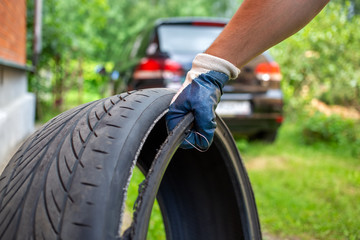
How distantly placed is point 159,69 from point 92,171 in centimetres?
402

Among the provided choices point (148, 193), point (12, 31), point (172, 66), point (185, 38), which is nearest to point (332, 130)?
point (185, 38)

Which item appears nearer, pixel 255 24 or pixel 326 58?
pixel 255 24

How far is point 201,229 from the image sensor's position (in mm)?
1740

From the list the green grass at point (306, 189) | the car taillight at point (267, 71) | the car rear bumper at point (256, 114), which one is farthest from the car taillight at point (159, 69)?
the green grass at point (306, 189)

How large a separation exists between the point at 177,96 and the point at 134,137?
0.28 m

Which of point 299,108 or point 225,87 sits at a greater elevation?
point 299,108

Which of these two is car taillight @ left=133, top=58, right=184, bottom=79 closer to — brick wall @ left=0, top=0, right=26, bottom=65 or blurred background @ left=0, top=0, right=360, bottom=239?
blurred background @ left=0, top=0, right=360, bottom=239

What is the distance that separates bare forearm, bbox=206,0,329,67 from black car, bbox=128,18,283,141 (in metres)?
3.49

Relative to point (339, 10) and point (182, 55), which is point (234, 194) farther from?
point (339, 10)

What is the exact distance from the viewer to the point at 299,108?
29.9ft

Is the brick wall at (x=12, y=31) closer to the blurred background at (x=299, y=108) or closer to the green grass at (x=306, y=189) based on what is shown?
the blurred background at (x=299, y=108)

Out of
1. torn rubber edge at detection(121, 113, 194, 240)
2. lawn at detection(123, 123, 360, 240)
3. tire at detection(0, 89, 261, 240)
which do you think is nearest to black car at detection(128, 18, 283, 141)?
lawn at detection(123, 123, 360, 240)

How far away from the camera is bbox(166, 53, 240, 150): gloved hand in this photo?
126cm

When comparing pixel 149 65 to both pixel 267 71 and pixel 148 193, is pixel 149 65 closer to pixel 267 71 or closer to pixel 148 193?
pixel 267 71
